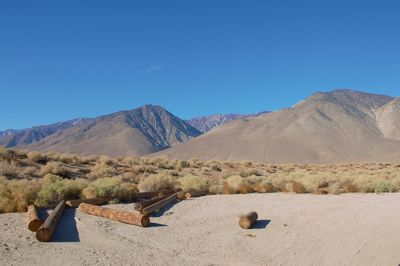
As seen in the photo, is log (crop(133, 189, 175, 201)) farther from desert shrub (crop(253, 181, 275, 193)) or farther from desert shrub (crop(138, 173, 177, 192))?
desert shrub (crop(253, 181, 275, 193))

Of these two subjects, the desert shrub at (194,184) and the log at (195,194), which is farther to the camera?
the desert shrub at (194,184)

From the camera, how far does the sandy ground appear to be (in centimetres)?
1074

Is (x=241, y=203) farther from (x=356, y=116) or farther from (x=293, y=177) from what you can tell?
(x=356, y=116)

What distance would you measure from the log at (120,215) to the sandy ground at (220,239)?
0.77 ft

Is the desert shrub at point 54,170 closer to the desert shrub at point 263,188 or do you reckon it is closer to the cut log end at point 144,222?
the desert shrub at point 263,188

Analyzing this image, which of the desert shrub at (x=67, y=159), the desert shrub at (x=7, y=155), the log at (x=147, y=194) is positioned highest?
the desert shrub at (x=7, y=155)

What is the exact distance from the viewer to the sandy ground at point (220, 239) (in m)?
10.7

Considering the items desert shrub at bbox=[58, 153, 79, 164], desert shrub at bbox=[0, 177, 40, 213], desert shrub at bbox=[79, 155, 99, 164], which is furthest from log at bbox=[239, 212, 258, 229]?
desert shrub at bbox=[79, 155, 99, 164]

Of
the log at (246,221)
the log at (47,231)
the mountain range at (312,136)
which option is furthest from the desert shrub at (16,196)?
the mountain range at (312,136)

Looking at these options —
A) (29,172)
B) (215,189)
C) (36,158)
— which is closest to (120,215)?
(215,189)

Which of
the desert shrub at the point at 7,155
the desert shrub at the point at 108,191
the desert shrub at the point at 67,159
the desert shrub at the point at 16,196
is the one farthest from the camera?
the desert shrub at the point at 67,159

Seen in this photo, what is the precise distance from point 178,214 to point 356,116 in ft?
517

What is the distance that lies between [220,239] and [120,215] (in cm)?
351

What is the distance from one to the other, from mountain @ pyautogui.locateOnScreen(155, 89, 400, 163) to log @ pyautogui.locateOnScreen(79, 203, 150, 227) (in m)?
100
